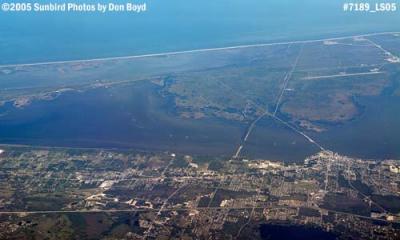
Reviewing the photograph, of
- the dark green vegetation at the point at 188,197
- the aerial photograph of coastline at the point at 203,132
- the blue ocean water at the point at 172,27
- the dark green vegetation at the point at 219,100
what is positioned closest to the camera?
the dark green vegetation at the point at 188,197

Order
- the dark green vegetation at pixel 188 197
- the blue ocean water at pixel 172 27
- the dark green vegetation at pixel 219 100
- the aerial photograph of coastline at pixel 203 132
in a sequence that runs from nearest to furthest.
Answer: the dark green vegetation at pixel 188 197 → the aerial photograph of coastline at pixel 203 132 → the dark green vegetation at pixel 219 100 → the blue ocean water at pixel 172 27

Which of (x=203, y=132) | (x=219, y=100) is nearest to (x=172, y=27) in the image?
(x=219, y=100)

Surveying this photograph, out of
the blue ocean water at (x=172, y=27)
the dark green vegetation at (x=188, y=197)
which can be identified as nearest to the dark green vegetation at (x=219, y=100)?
the dark green vegetation at (x=188, y=197)

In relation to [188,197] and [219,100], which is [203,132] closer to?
[219,100]

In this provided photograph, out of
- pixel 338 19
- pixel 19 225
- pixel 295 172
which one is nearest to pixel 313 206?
pixel 295 172

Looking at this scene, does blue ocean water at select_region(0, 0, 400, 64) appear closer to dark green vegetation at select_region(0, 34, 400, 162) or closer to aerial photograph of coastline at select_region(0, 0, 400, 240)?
aerial photograph of coastline at select_region(0, 0, 400, 240)

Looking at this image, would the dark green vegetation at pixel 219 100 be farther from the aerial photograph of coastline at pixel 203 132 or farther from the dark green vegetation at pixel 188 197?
the dark green vegetation at pixel 188 197

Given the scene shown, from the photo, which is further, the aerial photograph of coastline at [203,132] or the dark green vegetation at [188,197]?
the aerial photograph of coastline at [203,132]
